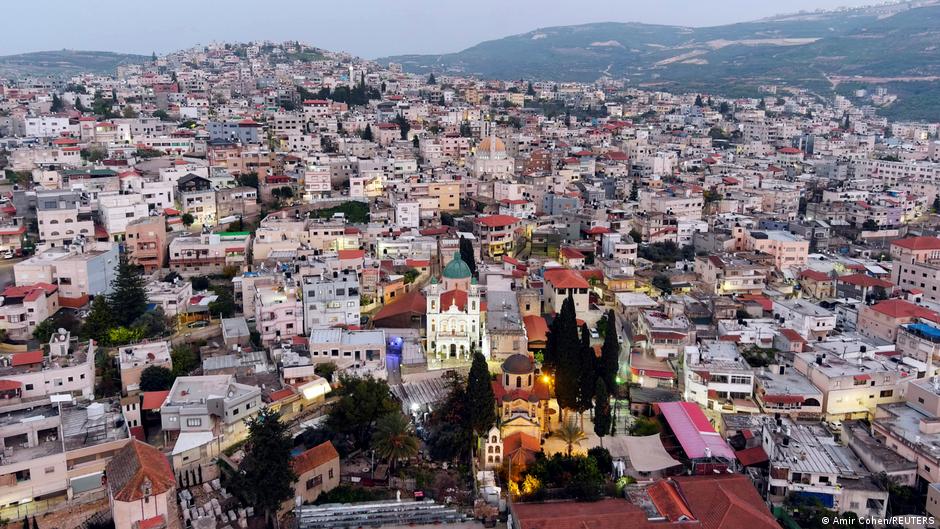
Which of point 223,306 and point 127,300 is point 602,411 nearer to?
point 223,306

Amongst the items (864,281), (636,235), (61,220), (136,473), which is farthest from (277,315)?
(864,281)

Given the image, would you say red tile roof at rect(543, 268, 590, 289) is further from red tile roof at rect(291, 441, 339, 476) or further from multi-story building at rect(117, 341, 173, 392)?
multi-story building at rect(117, 341, 173, 392)

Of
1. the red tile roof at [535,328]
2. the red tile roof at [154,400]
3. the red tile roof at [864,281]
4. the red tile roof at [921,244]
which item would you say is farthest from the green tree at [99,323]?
the red tile roof at [921,244]

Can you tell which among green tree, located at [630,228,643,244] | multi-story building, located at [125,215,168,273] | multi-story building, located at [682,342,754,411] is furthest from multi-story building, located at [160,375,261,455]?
green tree, located at [630,228,643,244]

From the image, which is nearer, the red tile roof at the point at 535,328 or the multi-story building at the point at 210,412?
the multi-story building at the point at 210,412

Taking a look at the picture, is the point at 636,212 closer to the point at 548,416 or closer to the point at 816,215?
the point at 816,215

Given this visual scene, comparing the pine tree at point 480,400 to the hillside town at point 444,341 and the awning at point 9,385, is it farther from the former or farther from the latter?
the awning at point 9,385
